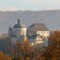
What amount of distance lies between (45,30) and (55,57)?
86.7 meters

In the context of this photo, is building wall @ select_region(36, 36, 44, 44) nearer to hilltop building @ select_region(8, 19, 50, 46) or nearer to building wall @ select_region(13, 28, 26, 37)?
hilltop building @ select_region(8, 19, 50, 46)

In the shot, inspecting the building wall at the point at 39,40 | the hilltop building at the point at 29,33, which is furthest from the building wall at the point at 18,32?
the building wall at the point at 39,40

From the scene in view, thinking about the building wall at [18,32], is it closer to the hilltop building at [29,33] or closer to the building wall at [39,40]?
the hilltop building at [29,33]

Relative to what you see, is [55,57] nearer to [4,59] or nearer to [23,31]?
[4,59]

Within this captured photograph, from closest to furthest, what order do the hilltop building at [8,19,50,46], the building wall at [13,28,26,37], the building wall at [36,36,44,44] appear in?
the building wall at [36,36,44,44] < the hilltop building at [8,19,50,46] < the building wall at [13,28,26,37]

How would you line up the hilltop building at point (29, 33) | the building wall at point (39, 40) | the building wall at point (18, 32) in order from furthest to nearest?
1. the building wall at point (18, 32)
2. the hilltop building at point (29, 33)
3. the building wall at point (39, 40)

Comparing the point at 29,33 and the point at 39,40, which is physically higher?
the point at 29,33

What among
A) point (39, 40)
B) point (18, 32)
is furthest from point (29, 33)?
point (39, 40)

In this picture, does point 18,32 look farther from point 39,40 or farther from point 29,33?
point 39,40

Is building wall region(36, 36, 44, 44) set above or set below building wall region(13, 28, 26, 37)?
below

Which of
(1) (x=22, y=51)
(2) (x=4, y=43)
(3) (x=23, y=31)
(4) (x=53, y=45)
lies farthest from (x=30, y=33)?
(4) (x=53, y=45)

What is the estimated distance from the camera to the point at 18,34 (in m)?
113

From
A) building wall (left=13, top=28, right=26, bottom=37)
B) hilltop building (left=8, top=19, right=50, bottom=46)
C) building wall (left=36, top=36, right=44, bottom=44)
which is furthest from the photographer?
building wall (left=13, top=28, right=26, bottom=37)

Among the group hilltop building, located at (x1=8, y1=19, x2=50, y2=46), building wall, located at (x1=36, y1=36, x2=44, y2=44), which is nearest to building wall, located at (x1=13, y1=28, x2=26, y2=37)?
hilltop building, located at (x1=8, y1=19, x2=50, y2=46)
